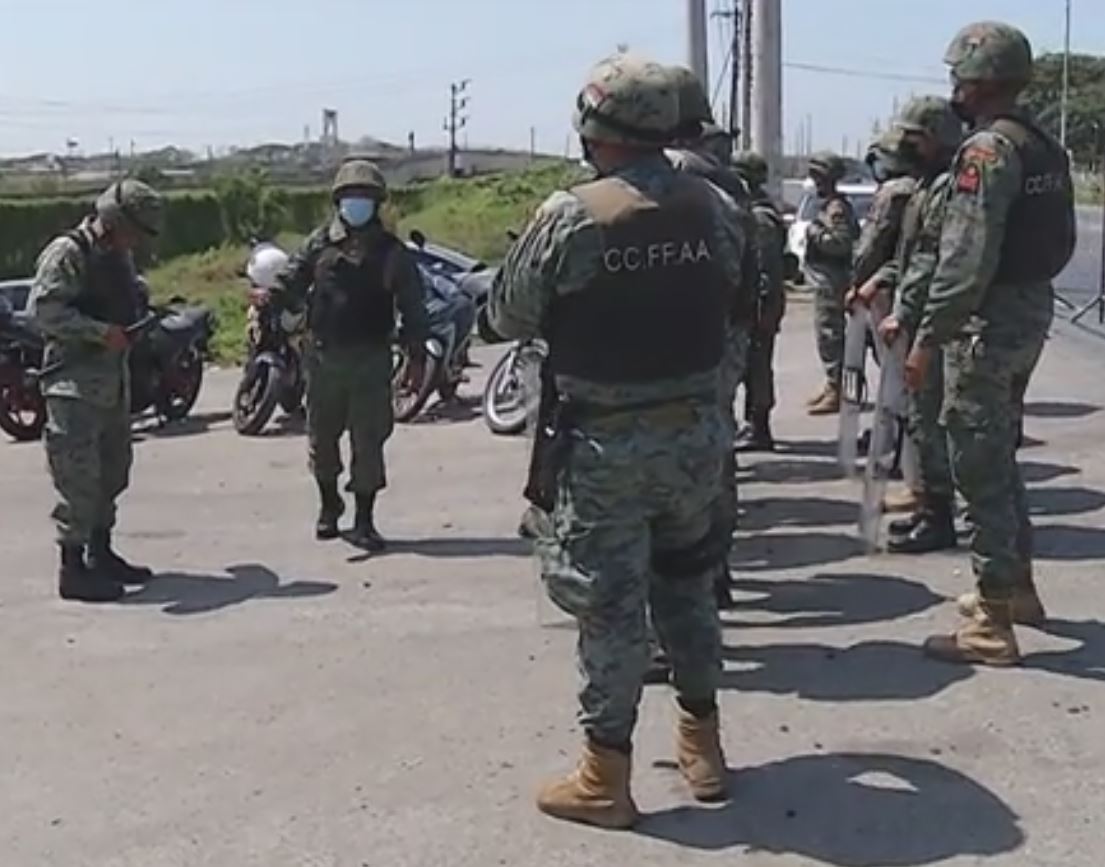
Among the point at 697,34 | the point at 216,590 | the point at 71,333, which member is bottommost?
the point at 216,590

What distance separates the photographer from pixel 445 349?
13266mm

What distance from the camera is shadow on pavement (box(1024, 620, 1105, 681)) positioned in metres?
5.80

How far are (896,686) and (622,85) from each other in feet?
7.39

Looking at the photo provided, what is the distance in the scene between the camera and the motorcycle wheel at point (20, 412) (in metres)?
12.9

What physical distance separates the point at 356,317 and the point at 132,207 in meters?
1.26

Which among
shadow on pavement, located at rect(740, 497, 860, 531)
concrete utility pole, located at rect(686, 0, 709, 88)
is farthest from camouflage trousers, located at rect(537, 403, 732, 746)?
concrete utility pole, located at rect(686, 0, 709, 88)

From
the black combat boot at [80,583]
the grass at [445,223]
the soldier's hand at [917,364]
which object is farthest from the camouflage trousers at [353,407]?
the grass at [445,223]

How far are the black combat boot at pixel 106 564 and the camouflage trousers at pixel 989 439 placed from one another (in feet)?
11.8

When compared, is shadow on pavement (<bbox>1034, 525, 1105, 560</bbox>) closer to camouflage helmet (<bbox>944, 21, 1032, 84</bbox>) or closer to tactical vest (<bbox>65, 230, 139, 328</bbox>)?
camouflage helmet (<bbox>944, 21, 1032, 84</bbox>)

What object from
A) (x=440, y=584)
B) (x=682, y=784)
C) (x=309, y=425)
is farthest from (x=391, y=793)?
(x=309, y=425)

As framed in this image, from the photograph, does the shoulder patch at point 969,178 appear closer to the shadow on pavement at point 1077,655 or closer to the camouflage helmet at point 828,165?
the shadow on pavement at point 1077,655

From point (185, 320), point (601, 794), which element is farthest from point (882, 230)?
point (185, 320)

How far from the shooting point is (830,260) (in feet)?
38.4

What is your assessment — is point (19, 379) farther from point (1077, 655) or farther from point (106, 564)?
point (1077, 655)
